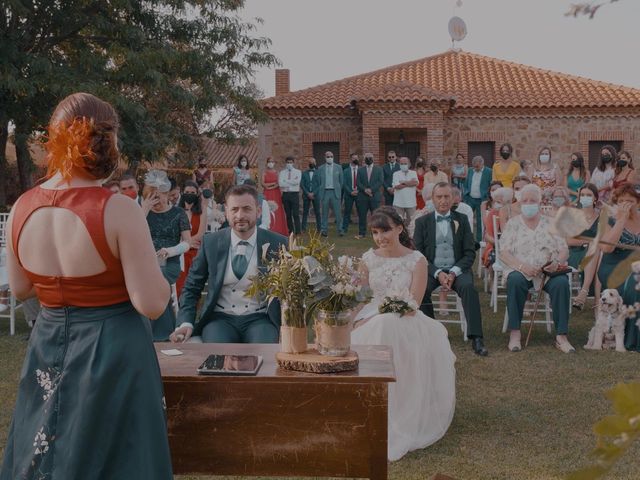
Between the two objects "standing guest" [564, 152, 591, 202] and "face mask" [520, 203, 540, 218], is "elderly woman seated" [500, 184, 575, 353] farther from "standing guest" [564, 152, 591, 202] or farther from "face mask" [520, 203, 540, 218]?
"standing guest" [564, 152, 591, 202]

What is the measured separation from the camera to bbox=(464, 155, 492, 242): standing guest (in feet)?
49.7

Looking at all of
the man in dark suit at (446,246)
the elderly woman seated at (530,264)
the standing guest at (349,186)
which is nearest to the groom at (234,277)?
the man in dark suit at (446,246)

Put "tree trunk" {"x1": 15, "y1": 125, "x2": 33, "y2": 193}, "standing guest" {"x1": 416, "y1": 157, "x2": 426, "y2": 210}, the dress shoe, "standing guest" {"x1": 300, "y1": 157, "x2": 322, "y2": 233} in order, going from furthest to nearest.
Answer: "standing guest" {"x1": 300, "y1": 157, "x2": 322, "y2": 233}
"standing guest" {"x1": 416, "y1": 157, "x2": 426, "y2": 210}
"tree trunk" {"x1": 15, "y1": 125, "x2": 33, "y2": 193}
the dress shoe

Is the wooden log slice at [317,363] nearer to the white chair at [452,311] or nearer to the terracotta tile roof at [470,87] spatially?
the white chair at [452,311]

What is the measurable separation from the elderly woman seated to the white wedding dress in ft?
7.56

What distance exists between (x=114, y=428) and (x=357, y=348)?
1.48 m

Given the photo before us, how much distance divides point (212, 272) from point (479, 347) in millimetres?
3087

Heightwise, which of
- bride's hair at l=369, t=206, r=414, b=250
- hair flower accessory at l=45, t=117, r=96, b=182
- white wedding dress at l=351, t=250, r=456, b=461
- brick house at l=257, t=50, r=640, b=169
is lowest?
white wedding dress at l=351, t=250, r=456, b=461

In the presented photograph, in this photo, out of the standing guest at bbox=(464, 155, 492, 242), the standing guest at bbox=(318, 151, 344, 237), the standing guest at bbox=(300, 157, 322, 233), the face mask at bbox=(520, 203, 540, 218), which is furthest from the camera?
the standing guest at bbox=(300, 157, 322, 233)

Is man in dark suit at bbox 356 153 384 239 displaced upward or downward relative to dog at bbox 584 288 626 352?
upward

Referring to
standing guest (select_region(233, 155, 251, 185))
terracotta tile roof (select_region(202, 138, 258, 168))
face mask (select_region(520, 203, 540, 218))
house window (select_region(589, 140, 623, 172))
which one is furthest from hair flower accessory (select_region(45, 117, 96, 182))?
terracotta tile roof (select_region(202, 138, 258, 168))

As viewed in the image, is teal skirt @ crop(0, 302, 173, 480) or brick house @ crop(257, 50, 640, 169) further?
brick house @ crop(257, 50, 640, 169)

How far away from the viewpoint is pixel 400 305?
4.76 m

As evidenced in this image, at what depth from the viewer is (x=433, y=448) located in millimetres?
4535
